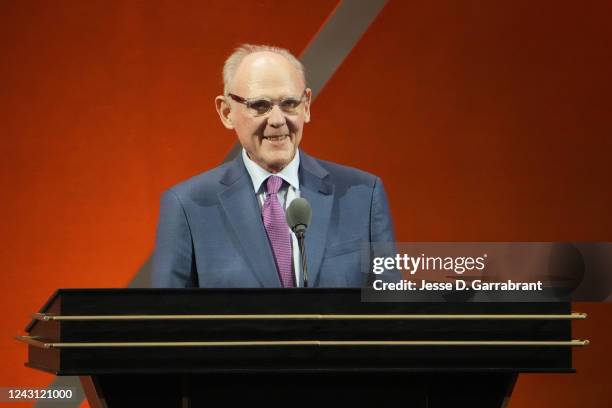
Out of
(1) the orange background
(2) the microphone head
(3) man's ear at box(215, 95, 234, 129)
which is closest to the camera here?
(2) the microphone head

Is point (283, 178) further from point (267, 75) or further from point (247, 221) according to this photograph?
point (267, 75)

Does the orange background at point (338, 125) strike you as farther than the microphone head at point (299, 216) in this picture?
Yes

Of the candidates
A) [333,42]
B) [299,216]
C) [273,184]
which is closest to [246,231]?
[273,184]

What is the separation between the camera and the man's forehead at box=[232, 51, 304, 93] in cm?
317

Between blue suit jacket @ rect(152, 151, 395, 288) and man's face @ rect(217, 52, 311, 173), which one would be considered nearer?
blue suit jacket @ rect(152, 151, 395, 288)

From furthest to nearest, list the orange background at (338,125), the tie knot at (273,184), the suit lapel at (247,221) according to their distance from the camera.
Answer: the orange background at (338,125), the tie knot at (273,184), the suit lapel at (247,221)

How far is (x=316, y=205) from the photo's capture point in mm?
3182

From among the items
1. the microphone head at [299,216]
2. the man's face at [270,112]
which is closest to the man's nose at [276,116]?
the man's face at [270,112]

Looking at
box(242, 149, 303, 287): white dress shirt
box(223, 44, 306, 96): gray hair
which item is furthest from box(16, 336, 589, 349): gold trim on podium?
box(223, 44, 306, 96): gray hair

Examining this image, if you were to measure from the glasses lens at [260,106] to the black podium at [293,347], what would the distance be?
0.98 metres

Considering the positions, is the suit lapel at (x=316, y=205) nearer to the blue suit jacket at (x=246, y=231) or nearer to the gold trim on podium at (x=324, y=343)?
the blue suit jacket at (x=246, y=231)

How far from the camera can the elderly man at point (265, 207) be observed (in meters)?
3.03

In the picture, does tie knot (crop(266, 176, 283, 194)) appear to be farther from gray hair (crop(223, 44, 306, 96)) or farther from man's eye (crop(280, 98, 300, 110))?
gray hair (crop(223, 44, 306, 96))

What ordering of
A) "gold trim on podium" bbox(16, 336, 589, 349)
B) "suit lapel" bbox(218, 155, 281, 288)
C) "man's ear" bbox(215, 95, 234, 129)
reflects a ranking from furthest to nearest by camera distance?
"man's ear" bbox(215, 95, 234, 129), "suit lapel" bbox(218, 155, 281, 288), "gold trim on podium" bbox(16, 336, 589, 349)
